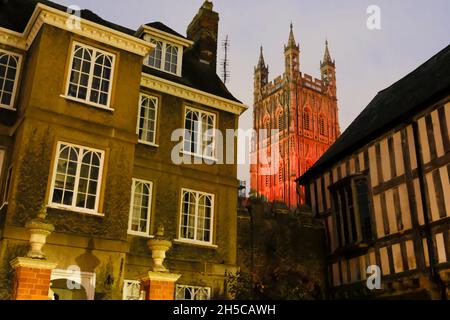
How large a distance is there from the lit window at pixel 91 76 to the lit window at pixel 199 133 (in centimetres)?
326

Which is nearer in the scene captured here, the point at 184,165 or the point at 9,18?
the point at 9,18

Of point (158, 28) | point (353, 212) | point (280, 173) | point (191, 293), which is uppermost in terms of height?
point (280, 173)

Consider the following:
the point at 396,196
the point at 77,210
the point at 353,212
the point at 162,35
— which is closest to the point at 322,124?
the point at 353,212

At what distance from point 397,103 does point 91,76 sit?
1146cm

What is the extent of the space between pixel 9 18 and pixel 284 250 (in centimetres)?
1184

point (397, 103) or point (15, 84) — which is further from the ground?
point (397, 103)

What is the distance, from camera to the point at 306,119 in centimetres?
7506

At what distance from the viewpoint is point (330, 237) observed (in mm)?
18047

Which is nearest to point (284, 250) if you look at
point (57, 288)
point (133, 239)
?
point (133, 239)

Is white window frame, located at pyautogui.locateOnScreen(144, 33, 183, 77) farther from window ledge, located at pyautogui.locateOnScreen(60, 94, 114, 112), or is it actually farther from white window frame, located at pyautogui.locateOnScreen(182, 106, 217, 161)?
window ledge, located at pyautogui.locateOnScreen(60, 94, 114, 112)

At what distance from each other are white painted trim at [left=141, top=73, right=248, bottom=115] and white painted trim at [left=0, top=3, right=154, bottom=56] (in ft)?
4.68

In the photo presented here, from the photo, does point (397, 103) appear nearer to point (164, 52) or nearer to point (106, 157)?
point (164, 52)

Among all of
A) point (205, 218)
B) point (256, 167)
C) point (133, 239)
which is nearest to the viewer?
point (133, 239)
